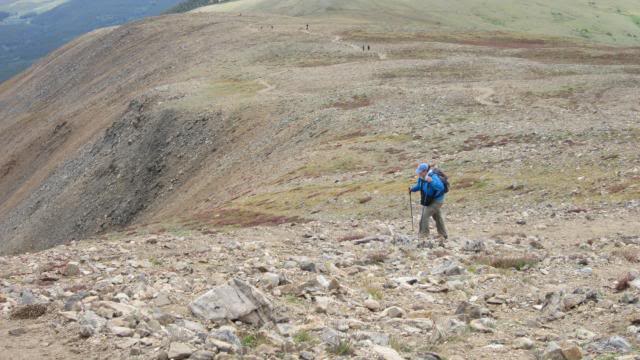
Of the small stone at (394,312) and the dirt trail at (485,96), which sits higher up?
the small stone at (394,312)

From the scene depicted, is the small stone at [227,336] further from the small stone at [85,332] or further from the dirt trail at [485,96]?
the dirt trail at [485,96]

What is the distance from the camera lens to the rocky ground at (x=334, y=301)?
11.9 meters

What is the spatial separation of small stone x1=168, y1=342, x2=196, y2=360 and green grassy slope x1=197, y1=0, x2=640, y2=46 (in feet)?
512

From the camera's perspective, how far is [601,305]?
14.0m

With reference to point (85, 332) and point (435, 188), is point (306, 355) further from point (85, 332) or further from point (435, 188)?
point (435, 188)

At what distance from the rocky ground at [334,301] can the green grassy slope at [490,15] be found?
147 meters

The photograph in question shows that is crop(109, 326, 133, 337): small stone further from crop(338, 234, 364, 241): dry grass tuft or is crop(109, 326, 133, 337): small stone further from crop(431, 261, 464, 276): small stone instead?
crop(338, 234, 364, 241): dry grass tuft

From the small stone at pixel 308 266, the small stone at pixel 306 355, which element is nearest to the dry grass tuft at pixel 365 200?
the small stone at pixel 308 266

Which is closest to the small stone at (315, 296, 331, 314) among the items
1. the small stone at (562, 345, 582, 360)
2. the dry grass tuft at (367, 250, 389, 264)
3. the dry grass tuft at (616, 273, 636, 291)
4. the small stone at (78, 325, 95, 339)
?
the dry grass tuft at (367, 250, 389, 264)

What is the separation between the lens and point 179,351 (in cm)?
1102

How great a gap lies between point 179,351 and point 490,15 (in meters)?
184

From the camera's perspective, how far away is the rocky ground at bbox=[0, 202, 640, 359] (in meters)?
11.9

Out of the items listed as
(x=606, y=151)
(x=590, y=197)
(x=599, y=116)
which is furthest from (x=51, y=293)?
(x=599, y=116)

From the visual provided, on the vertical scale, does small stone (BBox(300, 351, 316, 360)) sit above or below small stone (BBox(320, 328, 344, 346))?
above
